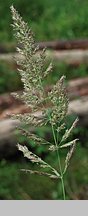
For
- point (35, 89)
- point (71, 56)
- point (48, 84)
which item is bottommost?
point (35, 89)

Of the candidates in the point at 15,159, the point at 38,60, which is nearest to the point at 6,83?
the point at 15,159

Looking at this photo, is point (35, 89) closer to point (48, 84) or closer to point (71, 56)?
point (48, 84)

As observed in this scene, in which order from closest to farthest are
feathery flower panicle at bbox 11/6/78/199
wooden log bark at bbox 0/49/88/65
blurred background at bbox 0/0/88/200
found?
feathery flower panicle at bbox 11/6/78/199
blurred background at bbox 0/0/88/200
wooden log bark at bbox 0/49/88/65

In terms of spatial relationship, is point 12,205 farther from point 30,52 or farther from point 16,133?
point 16,133

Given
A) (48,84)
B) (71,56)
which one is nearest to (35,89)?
(48,84)

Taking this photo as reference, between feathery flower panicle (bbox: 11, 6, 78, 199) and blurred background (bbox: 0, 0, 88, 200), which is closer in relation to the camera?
feathery flower panicle (bbox: 11, 6, 78, 199)

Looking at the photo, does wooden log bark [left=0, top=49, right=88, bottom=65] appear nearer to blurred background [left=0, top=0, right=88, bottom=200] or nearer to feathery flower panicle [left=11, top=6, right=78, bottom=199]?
blurred background [left=0, top=0, right=88, bottom=200]

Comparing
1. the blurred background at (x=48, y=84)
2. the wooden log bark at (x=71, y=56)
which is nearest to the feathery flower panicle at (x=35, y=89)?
the blurred background at (x=48, y=84)

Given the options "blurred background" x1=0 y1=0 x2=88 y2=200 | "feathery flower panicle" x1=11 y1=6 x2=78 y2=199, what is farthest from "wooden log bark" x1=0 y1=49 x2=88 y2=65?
"feathery flower panicle" x1=11 y1=6 x2=78 y2=199
